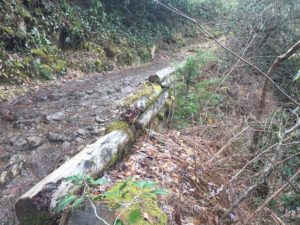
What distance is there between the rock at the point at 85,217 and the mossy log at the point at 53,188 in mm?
147

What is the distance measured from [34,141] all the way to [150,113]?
6.20ft

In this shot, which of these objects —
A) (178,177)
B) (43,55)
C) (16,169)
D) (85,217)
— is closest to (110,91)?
(43,55)

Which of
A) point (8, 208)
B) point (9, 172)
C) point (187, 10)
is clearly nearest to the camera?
point (8, 208)

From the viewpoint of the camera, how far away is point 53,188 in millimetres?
2508

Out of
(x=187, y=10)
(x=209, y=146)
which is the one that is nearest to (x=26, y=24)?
(x=209, y=146)

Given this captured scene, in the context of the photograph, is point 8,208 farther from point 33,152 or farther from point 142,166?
point 142,166

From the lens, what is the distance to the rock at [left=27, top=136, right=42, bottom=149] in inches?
153

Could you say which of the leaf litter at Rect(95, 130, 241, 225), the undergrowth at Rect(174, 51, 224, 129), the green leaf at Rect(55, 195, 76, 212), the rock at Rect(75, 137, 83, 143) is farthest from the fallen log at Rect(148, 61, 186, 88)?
the green leaf at Rect(55, 195, 76, 212)

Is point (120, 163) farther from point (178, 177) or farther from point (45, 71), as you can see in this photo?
point (45, 71)

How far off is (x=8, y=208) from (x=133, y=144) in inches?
70.8

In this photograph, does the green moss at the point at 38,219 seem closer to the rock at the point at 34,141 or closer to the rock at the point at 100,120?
the rock at the point at 34,141

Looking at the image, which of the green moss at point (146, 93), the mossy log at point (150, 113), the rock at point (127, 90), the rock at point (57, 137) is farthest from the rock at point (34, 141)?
the rock at point (127, 90)

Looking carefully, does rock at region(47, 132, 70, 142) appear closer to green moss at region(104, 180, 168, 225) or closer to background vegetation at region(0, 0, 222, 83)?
green moss at region(104, 180, 168, 225)

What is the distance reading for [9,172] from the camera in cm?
333
